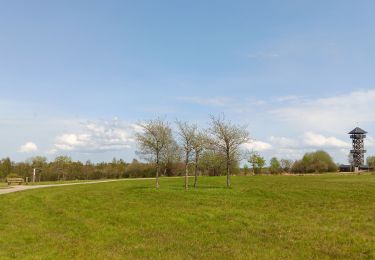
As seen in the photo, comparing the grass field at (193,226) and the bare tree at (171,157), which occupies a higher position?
the bare tree at (171,157)

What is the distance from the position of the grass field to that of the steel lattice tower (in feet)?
325

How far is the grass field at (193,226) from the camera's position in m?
13.7

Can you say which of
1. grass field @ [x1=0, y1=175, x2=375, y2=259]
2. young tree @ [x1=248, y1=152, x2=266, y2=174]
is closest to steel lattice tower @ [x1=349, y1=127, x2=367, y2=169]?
young tree @ [x1=248, y1=152, x2=266, y2=174]

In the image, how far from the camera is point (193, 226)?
1884cm

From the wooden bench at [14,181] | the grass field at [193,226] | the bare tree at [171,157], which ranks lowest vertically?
the grass field at [193,226]

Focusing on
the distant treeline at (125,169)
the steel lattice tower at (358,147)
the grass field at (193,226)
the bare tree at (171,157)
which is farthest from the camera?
the steel lattice tower at (358,147)

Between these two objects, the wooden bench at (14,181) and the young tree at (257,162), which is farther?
the young tree at (257,162)

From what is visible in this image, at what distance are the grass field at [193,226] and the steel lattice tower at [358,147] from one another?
98.9 m

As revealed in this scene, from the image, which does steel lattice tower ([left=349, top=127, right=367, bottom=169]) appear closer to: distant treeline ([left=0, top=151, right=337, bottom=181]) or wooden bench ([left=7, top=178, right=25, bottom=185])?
distant treeline ([left=0, top=151, right=337, bottom=181])

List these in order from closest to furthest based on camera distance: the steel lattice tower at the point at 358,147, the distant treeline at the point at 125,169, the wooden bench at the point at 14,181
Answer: the wooden bench at the point at 14,181 → the distant treeline at the point at 125,169 → the steel lattice tower at the point at 358,147

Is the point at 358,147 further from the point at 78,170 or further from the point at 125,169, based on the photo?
the point at 78,170

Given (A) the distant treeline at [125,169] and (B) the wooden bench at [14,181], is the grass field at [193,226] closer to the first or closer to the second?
(B) the wooden bench at [14,181]

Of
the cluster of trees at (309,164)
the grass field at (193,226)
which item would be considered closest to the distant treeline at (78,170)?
the cluster of trees at (309,164)

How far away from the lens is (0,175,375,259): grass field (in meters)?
13.7
